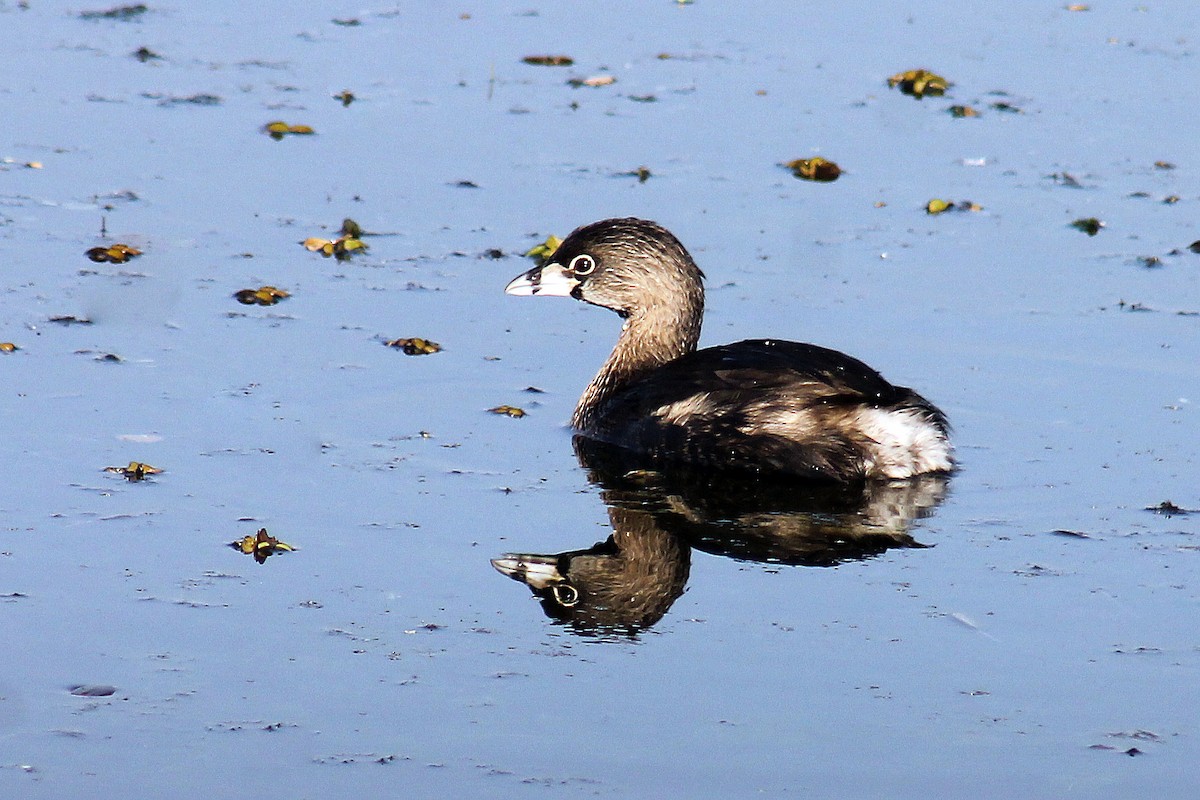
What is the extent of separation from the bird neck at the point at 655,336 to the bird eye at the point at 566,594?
103 inches

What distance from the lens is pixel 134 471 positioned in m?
7.66

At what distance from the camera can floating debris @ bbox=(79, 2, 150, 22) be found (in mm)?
16344

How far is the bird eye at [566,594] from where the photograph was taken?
6742mm

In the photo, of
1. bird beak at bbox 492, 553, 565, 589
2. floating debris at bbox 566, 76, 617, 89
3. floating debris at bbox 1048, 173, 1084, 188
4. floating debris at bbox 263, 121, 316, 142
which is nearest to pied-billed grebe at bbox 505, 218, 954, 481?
bird beak at bbox 492, 553, 565, 589

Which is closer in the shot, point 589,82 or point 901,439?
point 901,439

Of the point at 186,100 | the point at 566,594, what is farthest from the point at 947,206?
the point at 566,594

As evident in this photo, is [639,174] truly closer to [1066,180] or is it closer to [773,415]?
[1066,180]

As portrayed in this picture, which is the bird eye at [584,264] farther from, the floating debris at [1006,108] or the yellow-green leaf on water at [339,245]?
the floating debris at [1006,108]

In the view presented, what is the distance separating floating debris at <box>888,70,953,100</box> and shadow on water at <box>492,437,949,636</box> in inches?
260

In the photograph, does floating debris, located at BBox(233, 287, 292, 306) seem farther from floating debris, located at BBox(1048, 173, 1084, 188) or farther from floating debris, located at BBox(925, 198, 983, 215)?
floating debris, located at BBox(1048, 173, 1084, 188)

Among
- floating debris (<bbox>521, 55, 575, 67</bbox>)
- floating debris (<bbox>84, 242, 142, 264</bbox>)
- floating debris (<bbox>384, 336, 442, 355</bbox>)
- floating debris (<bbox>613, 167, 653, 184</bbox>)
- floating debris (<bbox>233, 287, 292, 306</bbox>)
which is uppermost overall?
floating debris (<bbox>521, 55, 575, 67</bbox>)

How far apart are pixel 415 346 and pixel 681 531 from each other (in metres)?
2.48

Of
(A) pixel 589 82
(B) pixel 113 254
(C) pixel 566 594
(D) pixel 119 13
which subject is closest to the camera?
(C) pixel 566 594

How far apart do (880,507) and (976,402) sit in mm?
1433
